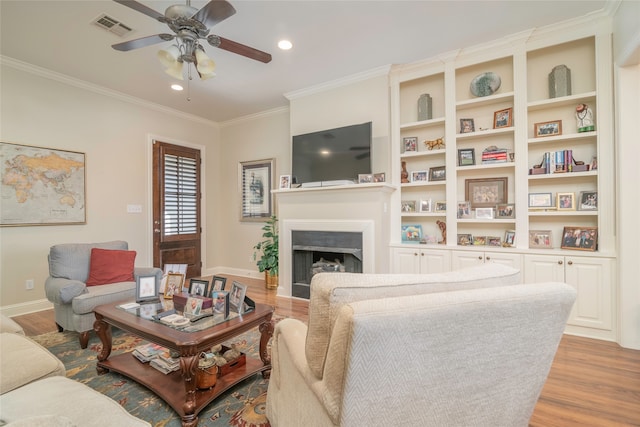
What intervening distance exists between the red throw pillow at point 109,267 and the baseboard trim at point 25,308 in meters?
1.21

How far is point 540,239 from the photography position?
9.95 ft

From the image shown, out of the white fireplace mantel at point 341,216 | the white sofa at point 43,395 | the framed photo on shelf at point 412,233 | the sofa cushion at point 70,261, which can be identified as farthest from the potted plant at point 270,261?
the white sofa at point 43,395

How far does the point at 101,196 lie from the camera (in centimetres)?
406

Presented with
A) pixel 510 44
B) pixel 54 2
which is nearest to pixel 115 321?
pixel 54 2

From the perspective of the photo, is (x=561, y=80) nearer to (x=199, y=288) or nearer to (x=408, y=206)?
(x=408, y=206)

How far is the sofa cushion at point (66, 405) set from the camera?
915mm

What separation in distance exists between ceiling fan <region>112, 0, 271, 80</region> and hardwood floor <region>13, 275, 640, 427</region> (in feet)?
9.43

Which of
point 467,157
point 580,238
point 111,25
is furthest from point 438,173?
point 111,25

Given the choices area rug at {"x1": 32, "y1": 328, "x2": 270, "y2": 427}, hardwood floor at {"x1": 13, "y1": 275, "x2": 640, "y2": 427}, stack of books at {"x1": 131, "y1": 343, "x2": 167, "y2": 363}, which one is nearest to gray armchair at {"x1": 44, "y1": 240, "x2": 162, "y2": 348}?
area rug at {"x1": 32, "y1": 328, "x2": 270, "y2": 427}

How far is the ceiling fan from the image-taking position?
1889 mm

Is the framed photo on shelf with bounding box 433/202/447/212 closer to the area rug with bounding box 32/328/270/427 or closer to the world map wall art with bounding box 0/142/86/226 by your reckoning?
the area rug with bounding box 32/328/270/427

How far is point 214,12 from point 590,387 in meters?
3.52

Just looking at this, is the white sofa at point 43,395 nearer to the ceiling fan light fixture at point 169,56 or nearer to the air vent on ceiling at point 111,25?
the ceiling fan light fixture at point 169,56

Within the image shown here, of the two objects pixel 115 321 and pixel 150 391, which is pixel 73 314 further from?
pixel 150 391
